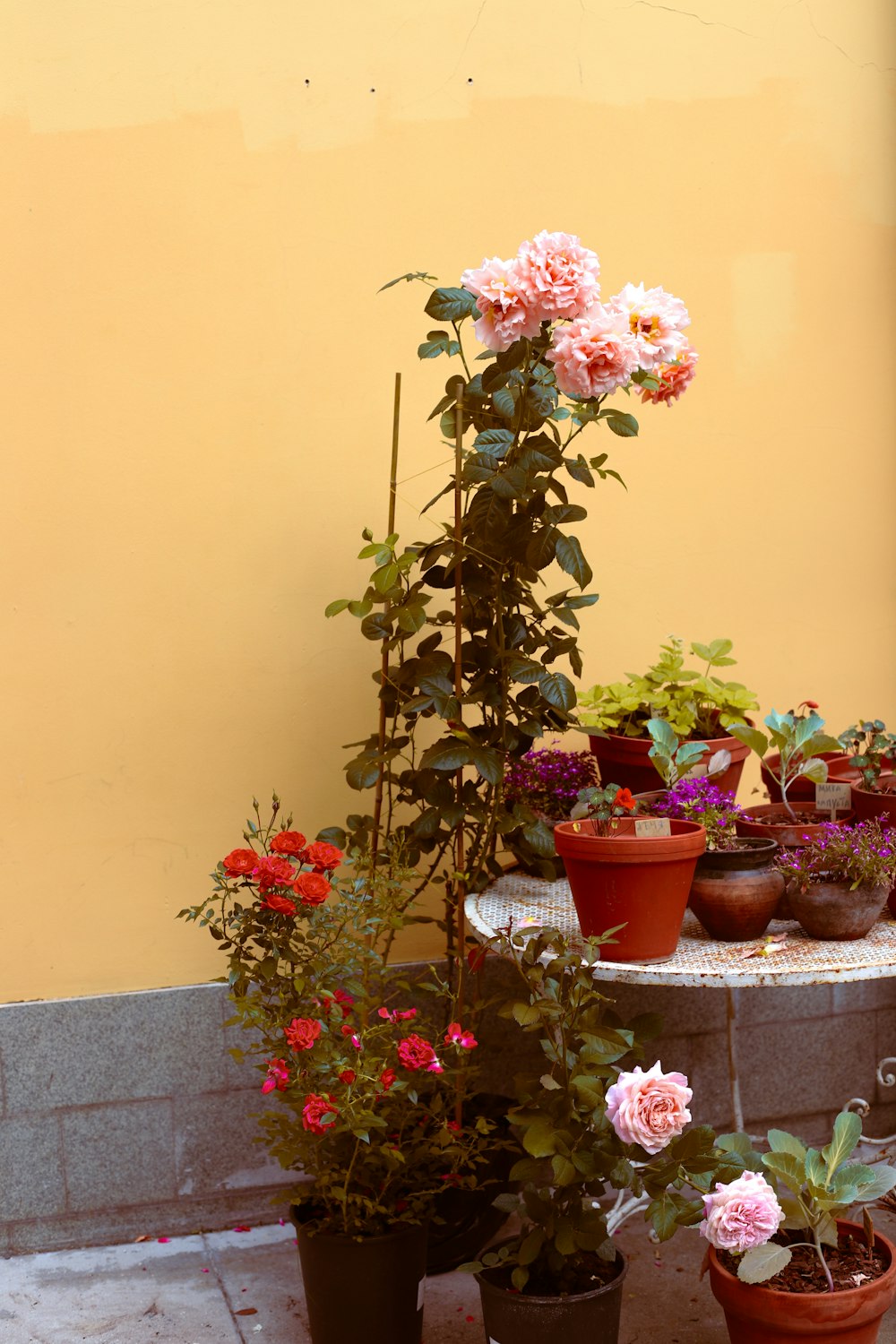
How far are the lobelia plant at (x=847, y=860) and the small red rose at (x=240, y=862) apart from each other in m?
0.85

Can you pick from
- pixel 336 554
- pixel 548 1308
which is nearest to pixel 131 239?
pixel 336 554

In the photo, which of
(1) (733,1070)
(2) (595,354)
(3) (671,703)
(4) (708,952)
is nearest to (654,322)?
(2) (595,354)

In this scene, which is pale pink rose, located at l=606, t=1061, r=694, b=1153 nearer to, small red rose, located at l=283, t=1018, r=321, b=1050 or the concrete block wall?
small red rose, located at l=283, t=1018, r=321, b=1050

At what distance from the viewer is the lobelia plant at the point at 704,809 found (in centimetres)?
213

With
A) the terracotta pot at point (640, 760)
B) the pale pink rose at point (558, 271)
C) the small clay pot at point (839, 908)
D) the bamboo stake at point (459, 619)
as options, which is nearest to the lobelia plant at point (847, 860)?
the small clay pot at point (839, 908)

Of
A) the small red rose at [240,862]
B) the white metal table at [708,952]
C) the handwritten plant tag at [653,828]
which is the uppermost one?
the handwritten plant tag at [653,828]

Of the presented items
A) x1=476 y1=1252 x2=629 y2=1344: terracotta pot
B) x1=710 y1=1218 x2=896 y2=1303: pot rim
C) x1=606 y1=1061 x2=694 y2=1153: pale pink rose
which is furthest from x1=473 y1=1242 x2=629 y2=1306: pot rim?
x1=606 y1=1061 x2=694 y2=1153: pale pink rose

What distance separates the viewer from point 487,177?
271 cm

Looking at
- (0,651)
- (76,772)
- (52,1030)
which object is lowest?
(52,1030)

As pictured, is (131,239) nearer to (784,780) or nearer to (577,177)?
(577,177)

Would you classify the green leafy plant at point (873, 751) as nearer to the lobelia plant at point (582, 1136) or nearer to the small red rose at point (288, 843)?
the lobelia plant at point (582, 1136)

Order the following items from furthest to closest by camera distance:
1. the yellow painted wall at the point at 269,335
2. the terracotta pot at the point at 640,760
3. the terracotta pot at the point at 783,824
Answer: the yellow painted wall at the point at 269,335
the terracotta pot at the point at 640,760
the terracotta pot at the point at 783,824

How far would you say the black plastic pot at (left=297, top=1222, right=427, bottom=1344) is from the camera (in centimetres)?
212

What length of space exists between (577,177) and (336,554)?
969 mm
